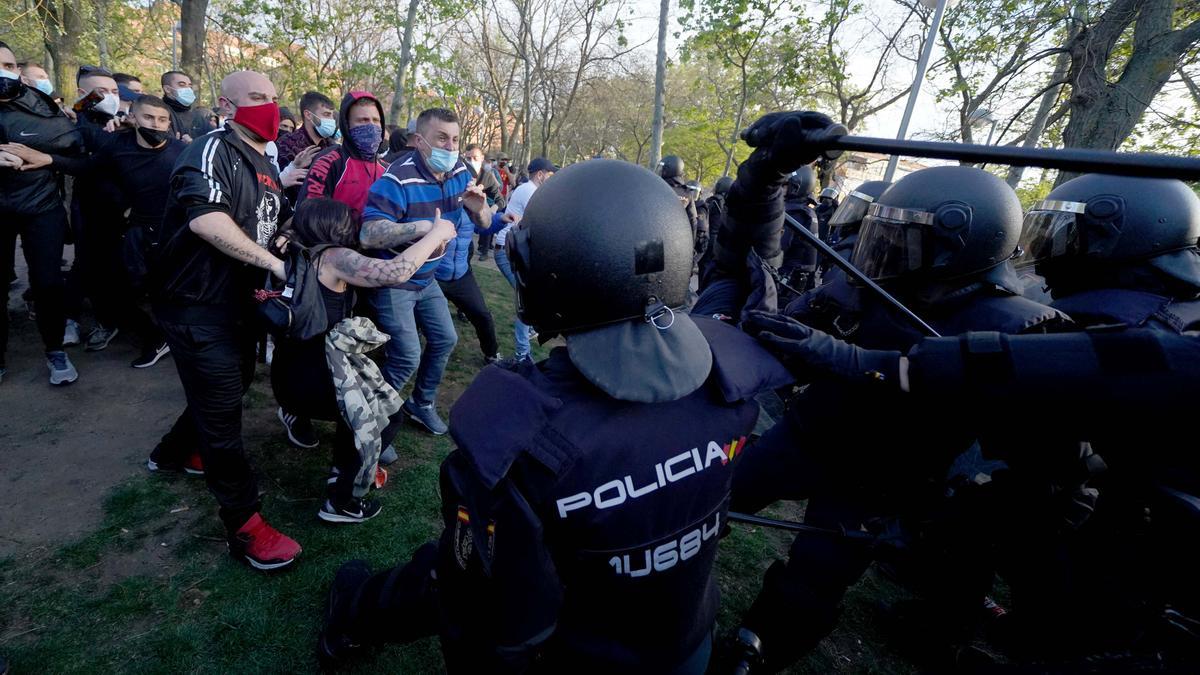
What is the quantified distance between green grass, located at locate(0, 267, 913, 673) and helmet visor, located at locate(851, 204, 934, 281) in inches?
78.7

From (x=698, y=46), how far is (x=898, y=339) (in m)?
16.4

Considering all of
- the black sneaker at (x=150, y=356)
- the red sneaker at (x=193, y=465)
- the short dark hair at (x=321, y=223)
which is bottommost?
the red sneaker at (x=193, y=465)

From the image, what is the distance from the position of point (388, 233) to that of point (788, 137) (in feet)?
7.94

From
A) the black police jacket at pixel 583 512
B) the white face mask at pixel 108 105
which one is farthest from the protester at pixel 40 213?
the black police jacket at pixel 583 512

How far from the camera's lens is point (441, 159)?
3898mm

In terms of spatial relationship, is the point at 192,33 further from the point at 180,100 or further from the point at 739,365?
the point at 739,365

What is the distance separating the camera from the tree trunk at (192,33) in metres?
9.61

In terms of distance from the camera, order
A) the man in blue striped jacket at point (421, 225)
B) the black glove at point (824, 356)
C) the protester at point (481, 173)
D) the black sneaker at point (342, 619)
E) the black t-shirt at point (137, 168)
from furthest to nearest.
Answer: the protester at point (481, 173) < the black t-shirt at point (137, 168) < the man in blue striped jacket at point (421, 225) < the black sneaker at point (342, 619) < the black glove at point (824, 356)

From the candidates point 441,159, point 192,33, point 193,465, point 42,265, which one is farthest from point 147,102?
point 192,33

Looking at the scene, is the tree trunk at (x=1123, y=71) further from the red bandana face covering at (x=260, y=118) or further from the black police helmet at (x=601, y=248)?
the red bandana face covering at (x=260, y=118)

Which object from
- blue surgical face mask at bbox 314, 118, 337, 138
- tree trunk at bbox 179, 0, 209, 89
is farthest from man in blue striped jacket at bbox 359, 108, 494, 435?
tree trunk at bbox 179, 0, 209, 89

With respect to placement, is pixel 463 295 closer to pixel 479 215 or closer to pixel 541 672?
pixel 479 215

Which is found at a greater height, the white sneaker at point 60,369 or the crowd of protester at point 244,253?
the crowd of protester at point 244,253

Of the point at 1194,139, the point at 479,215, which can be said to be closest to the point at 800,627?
the point at 479,215
